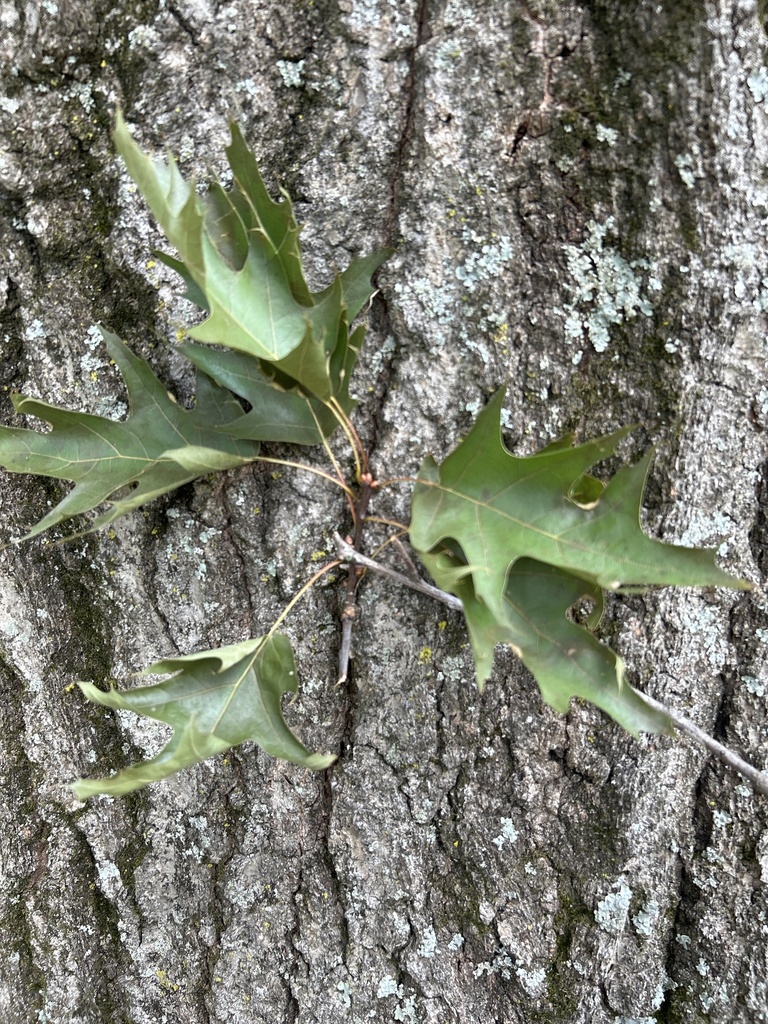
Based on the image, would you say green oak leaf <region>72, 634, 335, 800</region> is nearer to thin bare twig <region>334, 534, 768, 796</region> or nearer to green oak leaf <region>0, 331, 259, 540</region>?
thin bare twig <region>334, 534, 768, 796</region>

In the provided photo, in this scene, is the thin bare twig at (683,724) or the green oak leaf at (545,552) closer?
the green oak leaf at (545,552)

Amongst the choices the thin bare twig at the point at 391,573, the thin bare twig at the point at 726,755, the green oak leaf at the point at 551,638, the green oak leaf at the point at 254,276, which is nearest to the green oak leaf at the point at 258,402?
the green oak leaf at the point at 254,276

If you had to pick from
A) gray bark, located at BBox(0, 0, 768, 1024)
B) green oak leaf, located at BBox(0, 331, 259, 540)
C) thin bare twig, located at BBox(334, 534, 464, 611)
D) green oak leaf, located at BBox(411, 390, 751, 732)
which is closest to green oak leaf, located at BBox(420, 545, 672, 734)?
green oak leaf, located at BBox(411, 390, 751, 732)

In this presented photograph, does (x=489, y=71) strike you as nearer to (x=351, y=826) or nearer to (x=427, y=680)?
(x=427, y=680)

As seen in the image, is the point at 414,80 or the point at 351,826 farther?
the point at 351,826

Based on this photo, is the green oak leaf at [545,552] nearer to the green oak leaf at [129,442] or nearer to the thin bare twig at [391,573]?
the thin bare twig at [391,573]

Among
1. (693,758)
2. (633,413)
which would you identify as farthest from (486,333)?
(693,758)

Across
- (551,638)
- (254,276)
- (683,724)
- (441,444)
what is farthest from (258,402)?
(683,724)
